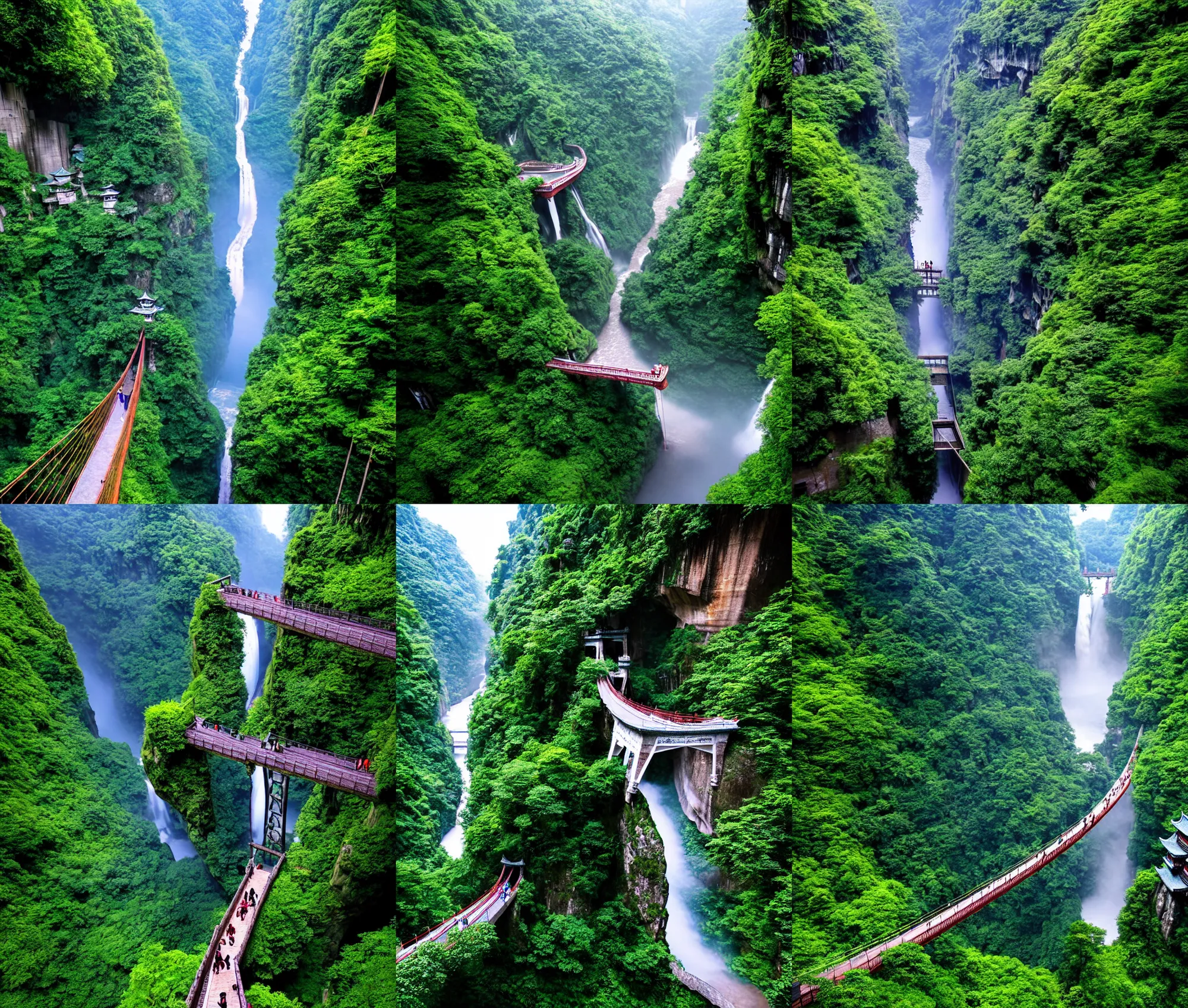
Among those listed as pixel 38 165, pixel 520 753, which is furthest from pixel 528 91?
pixel 520 753

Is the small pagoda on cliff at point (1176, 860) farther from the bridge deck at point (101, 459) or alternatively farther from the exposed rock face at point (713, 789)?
the bridge deck at point (101, 459)

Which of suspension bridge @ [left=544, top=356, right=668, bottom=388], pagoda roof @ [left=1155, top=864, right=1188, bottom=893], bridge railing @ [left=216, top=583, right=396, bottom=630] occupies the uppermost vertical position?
suspension bridge @ [left=544, top=356, right=668, bottom=388]

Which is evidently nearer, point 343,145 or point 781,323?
point 781,323

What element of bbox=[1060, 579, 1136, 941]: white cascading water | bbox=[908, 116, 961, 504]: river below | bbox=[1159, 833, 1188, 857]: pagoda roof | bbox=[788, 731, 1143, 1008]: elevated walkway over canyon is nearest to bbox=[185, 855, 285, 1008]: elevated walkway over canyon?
bbox=[788, 731, 1143, 1008]: elevated walkway over canyon

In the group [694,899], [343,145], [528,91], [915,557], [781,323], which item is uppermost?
[528,91]

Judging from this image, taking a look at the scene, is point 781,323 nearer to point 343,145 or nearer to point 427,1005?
point 343,145

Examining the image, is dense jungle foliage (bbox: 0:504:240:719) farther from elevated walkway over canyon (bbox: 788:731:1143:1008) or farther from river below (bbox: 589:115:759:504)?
elevated walkway over canyon (bbox: 788:731:1143:1008)

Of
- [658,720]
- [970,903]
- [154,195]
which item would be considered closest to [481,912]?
[658,720]

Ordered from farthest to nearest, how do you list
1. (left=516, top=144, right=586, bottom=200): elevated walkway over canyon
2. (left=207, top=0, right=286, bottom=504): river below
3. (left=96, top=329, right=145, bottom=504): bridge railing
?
(left=516, top=144, right=586, bottom=200): elevated walkway over canyon < (left=207, top=0, right=286, bottom=504): river below < (left=96, top=329, right=145, bottom=504): bridge railing
